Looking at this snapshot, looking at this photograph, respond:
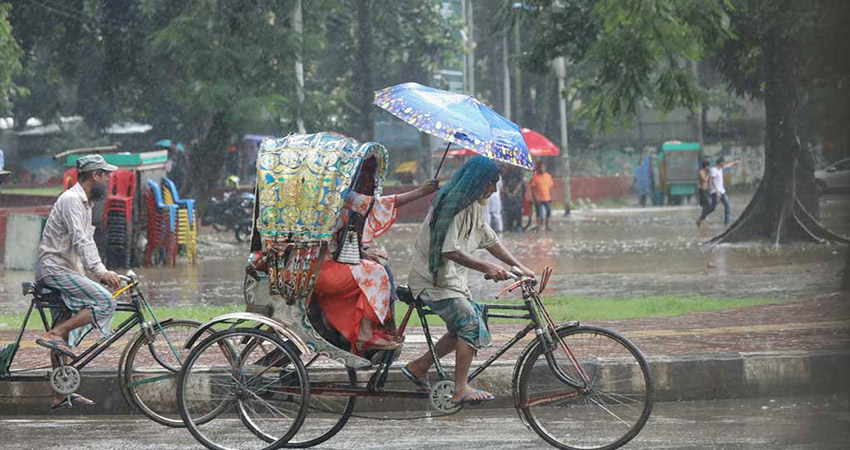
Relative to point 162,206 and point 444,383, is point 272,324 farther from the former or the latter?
point 162,206

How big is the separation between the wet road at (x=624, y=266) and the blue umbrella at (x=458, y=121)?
25.5 ft

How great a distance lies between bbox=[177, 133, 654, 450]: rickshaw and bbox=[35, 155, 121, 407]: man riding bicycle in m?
1.10

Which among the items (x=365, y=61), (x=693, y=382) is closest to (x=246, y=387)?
(x=693, y=382)

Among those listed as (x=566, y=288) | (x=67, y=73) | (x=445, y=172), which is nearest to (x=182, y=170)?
(x=67, y=73)

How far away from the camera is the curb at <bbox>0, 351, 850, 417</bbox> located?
25.2 ft

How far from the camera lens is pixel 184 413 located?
627 centimetres

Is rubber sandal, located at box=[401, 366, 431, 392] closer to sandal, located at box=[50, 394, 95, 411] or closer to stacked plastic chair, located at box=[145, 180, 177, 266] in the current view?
sandal, located at box=[50, 394, 95, 411]

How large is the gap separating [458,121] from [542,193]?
21.9 meters

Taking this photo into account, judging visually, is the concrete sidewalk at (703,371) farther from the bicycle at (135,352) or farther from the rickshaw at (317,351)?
the rickshaw at (317,351)

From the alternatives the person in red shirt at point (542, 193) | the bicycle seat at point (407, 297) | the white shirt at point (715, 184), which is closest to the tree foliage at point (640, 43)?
the person in red shirt at point (542, 193)

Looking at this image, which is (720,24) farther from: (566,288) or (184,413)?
(184,413)

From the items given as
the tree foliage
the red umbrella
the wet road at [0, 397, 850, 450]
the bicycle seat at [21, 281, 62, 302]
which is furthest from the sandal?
the red umbrella

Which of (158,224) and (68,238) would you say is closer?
(68,238)

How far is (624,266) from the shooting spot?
59.5 feet
